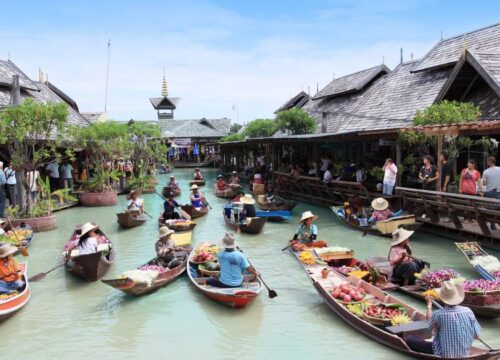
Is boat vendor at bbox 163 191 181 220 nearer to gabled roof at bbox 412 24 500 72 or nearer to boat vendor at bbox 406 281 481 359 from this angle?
boat vendor at bbox 406 281 481 359

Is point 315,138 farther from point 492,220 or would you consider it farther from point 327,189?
point 492,220

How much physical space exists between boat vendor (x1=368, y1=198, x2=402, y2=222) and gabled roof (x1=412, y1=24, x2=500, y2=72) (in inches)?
319

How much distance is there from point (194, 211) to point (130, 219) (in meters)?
2.59

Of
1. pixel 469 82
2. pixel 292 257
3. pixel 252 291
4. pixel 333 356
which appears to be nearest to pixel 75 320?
pixel 252 291

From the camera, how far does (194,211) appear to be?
1675 cm

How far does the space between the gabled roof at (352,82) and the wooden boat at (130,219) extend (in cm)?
1638

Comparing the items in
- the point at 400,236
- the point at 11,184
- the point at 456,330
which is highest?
the point at 11,184

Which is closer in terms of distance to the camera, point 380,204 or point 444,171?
point 444,171

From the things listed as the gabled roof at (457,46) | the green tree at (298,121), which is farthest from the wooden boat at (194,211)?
the green tree at (298,121)

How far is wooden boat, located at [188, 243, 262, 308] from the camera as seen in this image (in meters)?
7.59

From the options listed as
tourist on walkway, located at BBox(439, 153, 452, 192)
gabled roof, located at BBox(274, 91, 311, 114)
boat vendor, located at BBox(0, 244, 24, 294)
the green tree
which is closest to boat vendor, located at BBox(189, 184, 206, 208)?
tourist on walkway, located at BBox(439, 153, 452, 192)

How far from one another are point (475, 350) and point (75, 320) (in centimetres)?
593

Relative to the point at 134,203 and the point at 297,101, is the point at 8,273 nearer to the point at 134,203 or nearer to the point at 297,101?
the point at 134,203

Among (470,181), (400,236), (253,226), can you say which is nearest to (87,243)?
(253,226)
